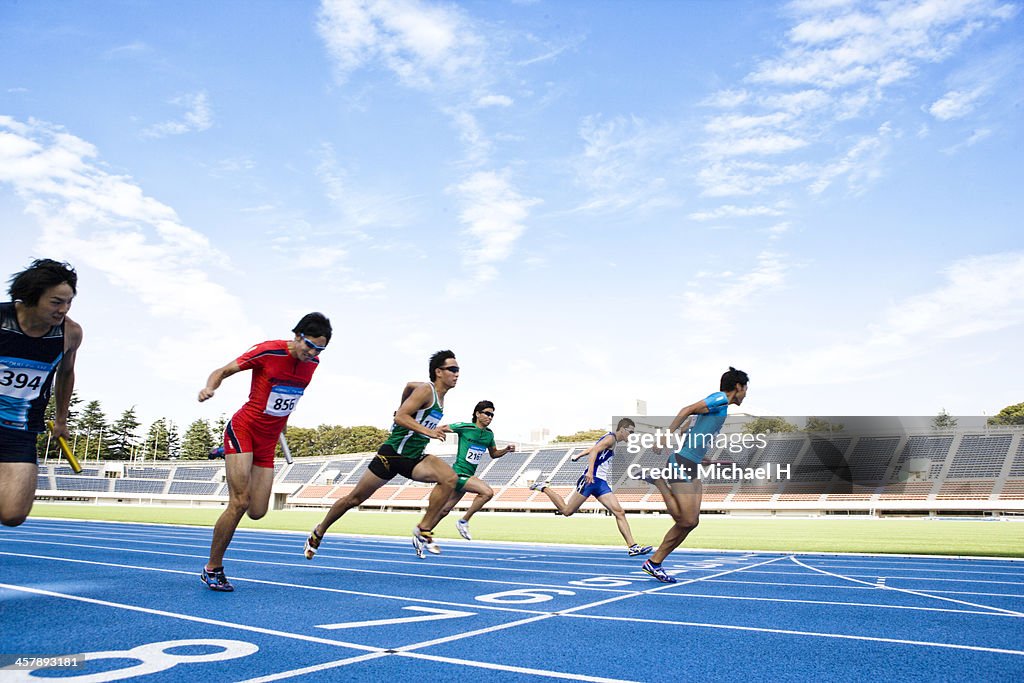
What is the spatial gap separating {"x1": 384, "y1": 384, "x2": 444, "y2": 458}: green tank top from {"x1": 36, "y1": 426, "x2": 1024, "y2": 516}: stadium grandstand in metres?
36.8

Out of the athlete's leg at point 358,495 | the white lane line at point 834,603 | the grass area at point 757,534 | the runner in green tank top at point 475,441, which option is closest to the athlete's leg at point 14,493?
the athlete's leg at point 358,495

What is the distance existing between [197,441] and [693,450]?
3989 inches

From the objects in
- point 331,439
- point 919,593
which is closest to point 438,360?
point 919,593

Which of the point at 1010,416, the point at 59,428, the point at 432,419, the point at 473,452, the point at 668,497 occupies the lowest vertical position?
the point at 668,497

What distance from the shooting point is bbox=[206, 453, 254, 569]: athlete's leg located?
598 cm

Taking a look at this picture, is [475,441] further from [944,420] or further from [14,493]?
[944,420]

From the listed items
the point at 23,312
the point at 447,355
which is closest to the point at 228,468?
the point at 23,312

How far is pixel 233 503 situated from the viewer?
600 centimetres

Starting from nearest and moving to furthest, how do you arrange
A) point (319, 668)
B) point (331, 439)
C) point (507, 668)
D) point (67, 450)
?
point (319, 668) < point (507, 668) < point (67, 450) < point (331, 439)

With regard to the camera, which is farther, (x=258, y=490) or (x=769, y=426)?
(x=769, y=426)

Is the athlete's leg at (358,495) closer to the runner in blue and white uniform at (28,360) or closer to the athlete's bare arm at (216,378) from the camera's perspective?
the athlete's bare arm at (216,378)

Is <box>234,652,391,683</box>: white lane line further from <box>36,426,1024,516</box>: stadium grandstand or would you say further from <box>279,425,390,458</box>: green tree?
<box>279,425,390,458</box>: green tree

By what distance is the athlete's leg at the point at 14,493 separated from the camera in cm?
470

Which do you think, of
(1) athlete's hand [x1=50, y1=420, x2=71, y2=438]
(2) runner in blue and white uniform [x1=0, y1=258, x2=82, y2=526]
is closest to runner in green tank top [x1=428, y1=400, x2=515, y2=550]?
(1) athlete's hand [x1=50, y1=420, x2=71, y2=438]
